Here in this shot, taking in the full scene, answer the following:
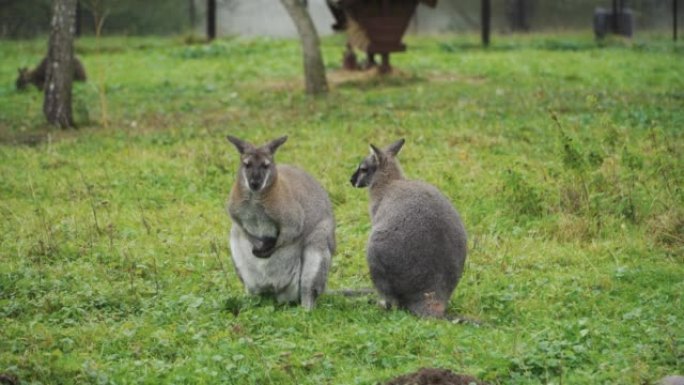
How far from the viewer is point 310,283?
8.44m

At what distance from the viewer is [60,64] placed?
52.5ft

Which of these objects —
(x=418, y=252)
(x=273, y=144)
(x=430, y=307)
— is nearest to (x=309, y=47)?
(x=273, y=144)

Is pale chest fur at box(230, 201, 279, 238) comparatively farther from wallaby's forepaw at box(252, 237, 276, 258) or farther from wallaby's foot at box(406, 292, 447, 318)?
wallaby's foot at box(406, 292, 447, 318)

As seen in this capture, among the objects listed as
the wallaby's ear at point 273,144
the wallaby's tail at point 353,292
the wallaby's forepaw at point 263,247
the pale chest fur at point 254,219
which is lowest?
the wallaby's tail at point 353,292

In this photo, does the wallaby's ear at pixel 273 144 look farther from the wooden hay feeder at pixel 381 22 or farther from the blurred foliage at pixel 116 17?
the blurred foliage at pixel 116 17

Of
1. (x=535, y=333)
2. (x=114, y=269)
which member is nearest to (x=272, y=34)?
(x=114, y=269)

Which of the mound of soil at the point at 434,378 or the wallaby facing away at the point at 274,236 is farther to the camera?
the wallaby facing away at the point at 274,236

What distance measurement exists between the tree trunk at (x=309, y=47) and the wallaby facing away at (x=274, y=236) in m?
9.58

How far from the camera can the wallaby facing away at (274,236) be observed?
8477 mm

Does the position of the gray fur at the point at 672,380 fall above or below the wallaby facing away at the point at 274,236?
below

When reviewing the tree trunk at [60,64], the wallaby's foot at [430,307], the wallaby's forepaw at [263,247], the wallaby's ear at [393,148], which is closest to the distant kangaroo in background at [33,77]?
the tree trunk at [60,64]

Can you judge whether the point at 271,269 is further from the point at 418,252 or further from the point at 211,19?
the point at 211,19

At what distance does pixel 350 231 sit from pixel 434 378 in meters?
4.94

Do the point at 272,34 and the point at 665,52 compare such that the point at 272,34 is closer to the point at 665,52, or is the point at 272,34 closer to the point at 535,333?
the point at 665,52
